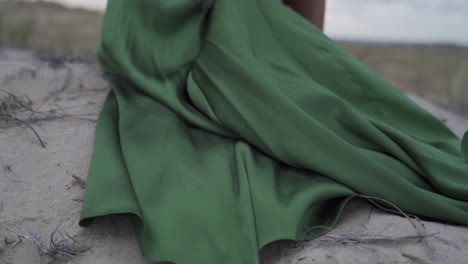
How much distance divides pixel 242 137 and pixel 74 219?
0.44 m

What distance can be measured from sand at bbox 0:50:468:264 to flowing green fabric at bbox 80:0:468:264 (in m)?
0.05

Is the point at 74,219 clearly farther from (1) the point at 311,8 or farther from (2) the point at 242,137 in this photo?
(1) the point at 311,8

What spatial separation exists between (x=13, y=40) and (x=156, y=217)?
321 cm

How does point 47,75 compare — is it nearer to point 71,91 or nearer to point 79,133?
point 71,91

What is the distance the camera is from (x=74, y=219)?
1272mm

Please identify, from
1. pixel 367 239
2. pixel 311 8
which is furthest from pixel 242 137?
pixel 311 8

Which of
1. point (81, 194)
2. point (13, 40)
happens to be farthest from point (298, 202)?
point (13, 40)

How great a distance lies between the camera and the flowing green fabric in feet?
3.90

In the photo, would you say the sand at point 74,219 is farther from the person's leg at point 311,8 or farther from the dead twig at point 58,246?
the person's leg at point 311,8

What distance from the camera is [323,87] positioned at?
4.94ft

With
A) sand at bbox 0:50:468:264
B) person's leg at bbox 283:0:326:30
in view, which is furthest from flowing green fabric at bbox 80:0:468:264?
person's leg at bbox 283:0:326:30

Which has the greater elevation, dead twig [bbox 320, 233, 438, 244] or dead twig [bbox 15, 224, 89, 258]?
dead twig [bbox 320, 233, 438, 244]

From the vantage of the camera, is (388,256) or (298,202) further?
(298,202)

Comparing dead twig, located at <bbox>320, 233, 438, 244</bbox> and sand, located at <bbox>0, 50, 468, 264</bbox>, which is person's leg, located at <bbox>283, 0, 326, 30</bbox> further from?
dead twig, located at <bbox>320, 233, 438, 244</bbox>
